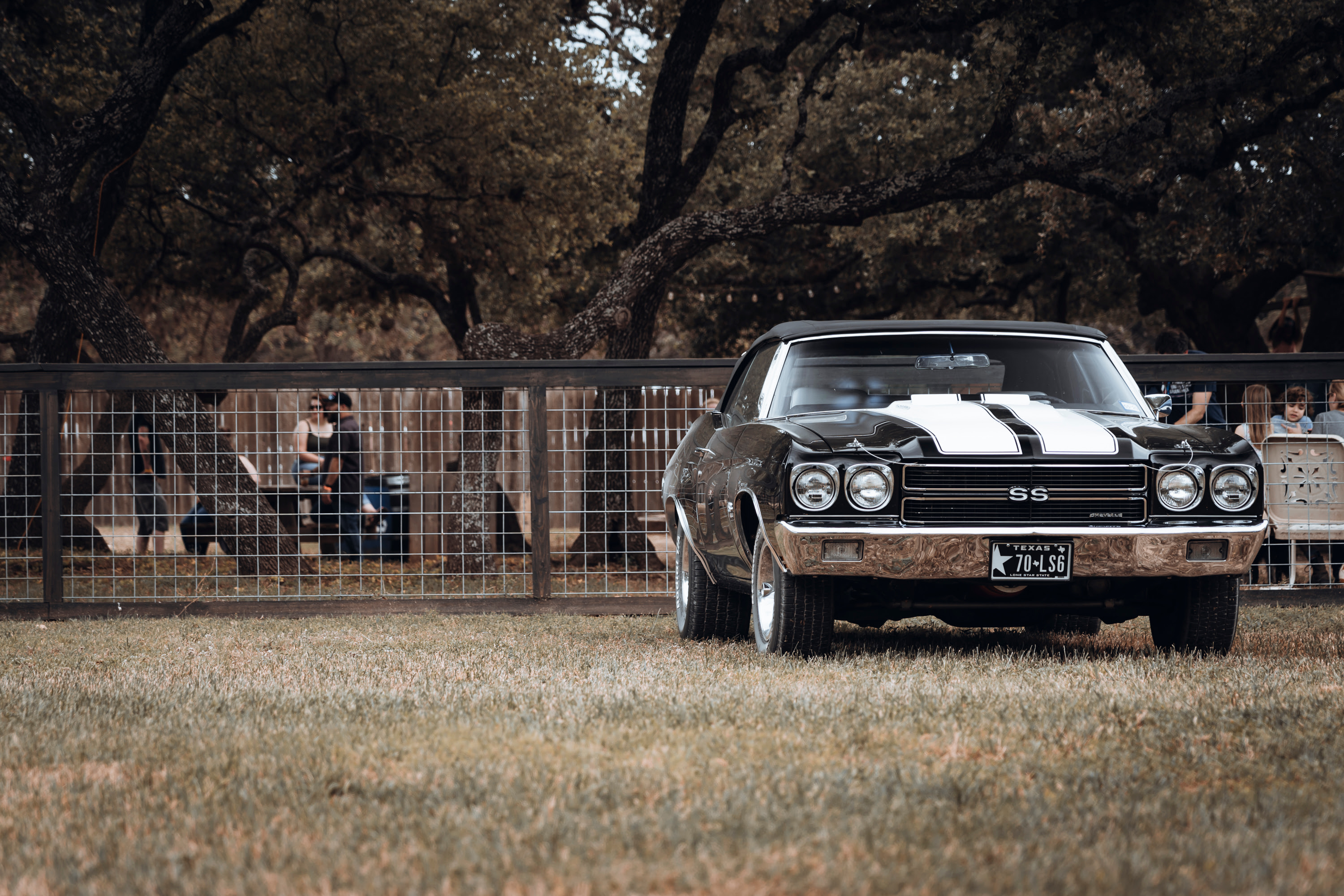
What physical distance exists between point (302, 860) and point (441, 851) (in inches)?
11.7

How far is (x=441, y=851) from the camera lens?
280cm

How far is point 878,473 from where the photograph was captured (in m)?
5.56

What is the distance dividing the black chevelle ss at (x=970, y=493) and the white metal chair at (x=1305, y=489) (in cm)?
316

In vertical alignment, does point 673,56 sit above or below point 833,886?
above

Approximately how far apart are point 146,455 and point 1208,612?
8.84m

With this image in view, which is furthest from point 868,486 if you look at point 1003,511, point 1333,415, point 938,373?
point 1333,415

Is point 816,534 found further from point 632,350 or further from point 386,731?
point 632,350

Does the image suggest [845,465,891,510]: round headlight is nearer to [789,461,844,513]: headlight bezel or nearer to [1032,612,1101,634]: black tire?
[789,461,844,513]: headlight bezel

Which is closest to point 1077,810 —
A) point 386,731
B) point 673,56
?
point 386,731

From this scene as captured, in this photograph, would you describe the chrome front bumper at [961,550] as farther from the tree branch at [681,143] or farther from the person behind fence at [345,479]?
the tree branch at [681,143]

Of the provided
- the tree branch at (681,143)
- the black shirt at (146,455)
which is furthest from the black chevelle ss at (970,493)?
the tree branch at (681,143)

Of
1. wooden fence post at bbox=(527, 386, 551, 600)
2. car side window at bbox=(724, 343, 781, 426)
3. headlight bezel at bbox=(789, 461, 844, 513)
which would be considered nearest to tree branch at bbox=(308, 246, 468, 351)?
wooden fence post at bbox=(527, 386, 551, 600)

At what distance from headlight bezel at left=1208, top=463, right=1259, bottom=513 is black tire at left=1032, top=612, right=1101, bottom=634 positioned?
2.17 meters

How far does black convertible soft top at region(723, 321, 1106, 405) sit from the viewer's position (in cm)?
665
